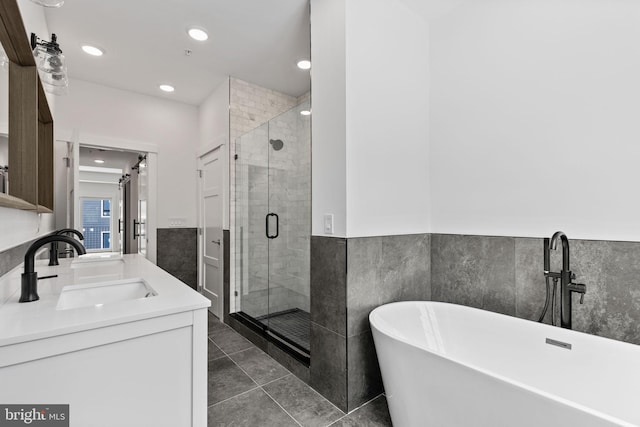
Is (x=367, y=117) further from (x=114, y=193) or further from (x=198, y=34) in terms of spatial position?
(x=114, y=193)

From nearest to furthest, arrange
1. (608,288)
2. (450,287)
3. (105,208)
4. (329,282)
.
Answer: (608,288) → (329,282) → (450,287) → (105,208)

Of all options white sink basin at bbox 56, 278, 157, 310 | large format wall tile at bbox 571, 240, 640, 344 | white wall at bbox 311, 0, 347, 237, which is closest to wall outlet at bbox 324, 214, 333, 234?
white wall at bbox 311, 0, 347, 237

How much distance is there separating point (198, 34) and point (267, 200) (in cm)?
159

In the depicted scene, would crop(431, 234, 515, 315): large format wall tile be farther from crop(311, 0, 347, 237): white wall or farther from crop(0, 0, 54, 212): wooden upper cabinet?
crop(0, 0, 54, 212): wooden upper cabinet

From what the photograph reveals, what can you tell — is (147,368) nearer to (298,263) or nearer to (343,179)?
(343,179)

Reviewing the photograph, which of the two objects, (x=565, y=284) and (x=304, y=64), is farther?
(x=304, y=64)

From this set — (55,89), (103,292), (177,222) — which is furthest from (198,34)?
(177,222)

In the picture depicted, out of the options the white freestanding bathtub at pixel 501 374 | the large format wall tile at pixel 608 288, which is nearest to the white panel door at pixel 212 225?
the white freestanding bathtub at pixel 501 374

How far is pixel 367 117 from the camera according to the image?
1946 mm

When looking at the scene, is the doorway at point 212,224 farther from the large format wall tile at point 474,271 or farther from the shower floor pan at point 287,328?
the large format wall tile at point 474,271

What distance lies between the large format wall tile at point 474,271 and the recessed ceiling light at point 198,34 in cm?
258

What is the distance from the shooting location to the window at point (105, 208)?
27.0ft

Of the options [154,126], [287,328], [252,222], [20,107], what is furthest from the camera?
[154,126]

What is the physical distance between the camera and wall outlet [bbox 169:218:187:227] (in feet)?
12.7
